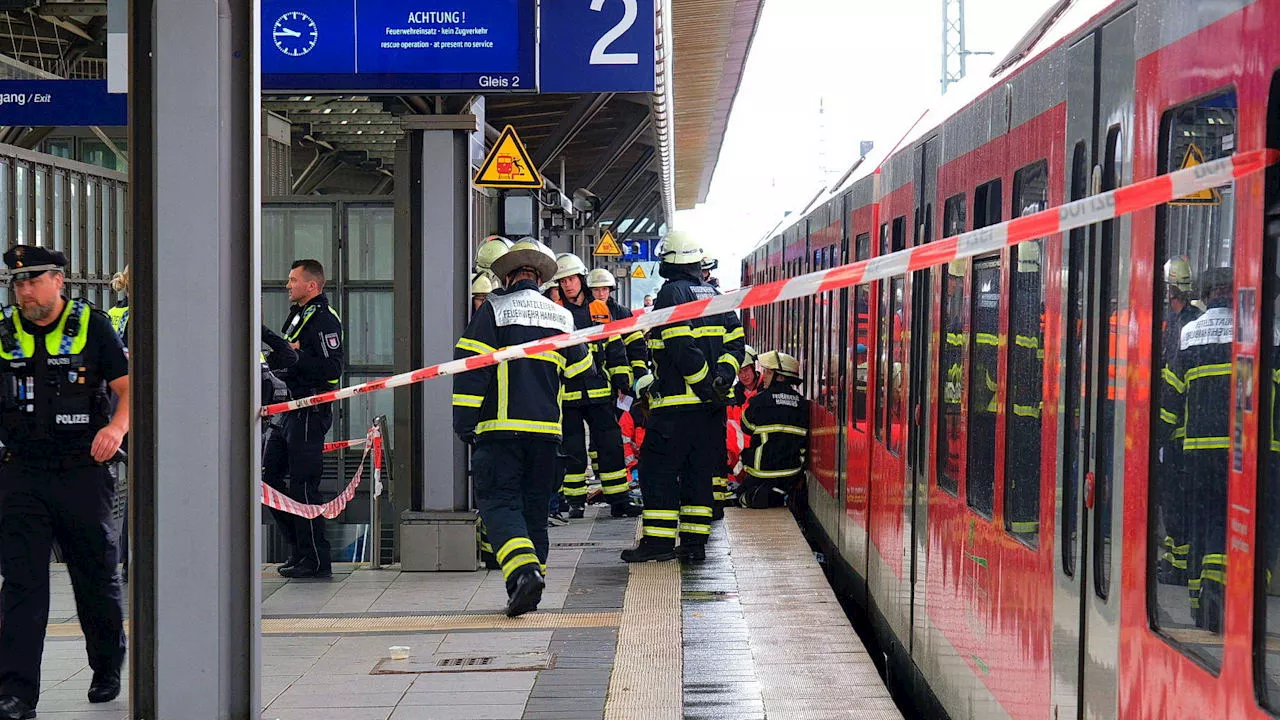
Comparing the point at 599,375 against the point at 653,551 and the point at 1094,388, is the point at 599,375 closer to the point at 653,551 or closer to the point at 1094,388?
the point at 653,551

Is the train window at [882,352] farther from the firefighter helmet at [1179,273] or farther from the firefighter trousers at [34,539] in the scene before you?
the firefighter helmet at [1179,273]

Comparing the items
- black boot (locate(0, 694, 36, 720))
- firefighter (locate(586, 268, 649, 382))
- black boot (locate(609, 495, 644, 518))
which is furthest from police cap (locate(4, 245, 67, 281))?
black boot (locate(609, 495, 644, 518))

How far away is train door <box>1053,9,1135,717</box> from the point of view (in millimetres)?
3582

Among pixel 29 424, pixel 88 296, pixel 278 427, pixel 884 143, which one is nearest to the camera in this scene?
pixel 29 424

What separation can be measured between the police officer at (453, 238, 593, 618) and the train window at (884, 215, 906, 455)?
1.75 meters

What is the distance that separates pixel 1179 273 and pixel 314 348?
7040 millimetres

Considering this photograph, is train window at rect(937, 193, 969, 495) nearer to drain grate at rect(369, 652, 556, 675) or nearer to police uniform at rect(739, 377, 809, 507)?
drain grate at rect(369, 652, 556, 675)

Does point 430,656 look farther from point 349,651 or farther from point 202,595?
point 202,595

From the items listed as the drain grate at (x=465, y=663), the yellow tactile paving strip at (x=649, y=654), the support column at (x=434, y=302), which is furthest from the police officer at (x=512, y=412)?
the support column at (x=434, y=302)

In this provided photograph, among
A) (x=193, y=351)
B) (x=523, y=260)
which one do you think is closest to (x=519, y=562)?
(x=523, y=260)

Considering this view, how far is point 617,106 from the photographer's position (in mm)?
19625

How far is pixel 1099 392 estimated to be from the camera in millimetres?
3742

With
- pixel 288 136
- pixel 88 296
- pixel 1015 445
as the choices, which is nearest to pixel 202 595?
pixel 1015 445

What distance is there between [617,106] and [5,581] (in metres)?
14.3
